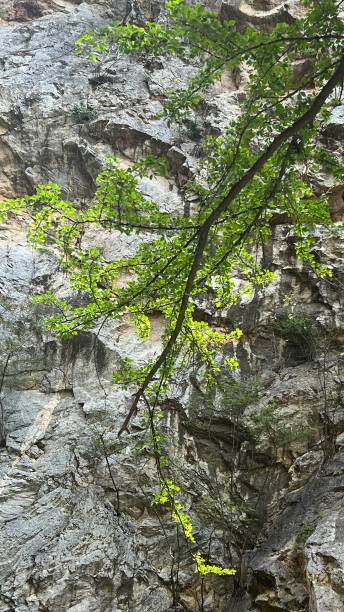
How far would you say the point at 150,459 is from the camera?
9945 mm

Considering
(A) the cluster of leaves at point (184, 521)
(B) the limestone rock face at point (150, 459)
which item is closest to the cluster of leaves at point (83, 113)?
(B) the limestone rock face at point (150, 459)

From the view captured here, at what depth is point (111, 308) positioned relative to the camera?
4.61 metres

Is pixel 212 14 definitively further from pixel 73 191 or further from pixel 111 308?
pixel 73 191

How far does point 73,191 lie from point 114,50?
7492 mm

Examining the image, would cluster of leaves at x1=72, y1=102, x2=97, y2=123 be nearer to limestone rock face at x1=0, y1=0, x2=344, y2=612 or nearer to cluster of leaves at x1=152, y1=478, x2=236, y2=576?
limestone rock face at x1=0, y1=0, x2=344, y2=612

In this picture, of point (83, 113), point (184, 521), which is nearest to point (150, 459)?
point (184, 521)

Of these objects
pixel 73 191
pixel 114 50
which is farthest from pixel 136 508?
pixel 114 50

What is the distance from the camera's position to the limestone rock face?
796cm

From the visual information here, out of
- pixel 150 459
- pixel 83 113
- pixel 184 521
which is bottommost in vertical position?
pixel 184 521

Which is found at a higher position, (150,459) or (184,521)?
(150,459)

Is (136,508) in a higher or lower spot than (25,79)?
lower

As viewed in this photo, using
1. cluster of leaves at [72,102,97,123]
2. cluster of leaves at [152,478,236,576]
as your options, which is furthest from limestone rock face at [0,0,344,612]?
cluster of leaves at [72,102,97,123]

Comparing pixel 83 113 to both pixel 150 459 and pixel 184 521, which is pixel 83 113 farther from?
pixel 184 521

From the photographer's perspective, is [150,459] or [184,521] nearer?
[184,521]
